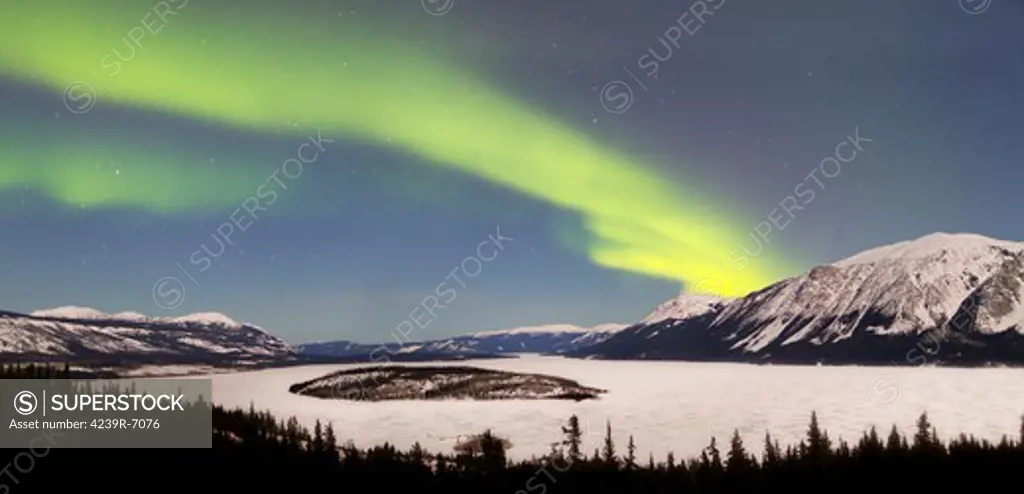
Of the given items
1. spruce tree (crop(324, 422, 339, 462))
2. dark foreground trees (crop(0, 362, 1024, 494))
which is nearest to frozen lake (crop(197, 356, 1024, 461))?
dark foreground trees (crop(0, 362, 1024, 494))

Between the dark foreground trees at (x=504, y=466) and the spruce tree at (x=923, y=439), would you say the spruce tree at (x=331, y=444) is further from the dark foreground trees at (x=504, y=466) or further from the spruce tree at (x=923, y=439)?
the spruce tree at (x=923, y=439)

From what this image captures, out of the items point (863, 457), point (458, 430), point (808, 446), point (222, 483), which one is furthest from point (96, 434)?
point (863, 457)

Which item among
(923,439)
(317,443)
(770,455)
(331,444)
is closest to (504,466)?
(331,444)

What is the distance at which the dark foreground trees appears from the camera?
5228 cm

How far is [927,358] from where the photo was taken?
178 meters

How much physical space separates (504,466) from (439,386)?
1070 inches

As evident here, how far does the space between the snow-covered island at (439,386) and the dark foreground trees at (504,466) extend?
13.0 m

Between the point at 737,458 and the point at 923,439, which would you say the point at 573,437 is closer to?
the point at 737,458

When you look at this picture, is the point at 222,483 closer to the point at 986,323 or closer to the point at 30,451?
the point at 30,451

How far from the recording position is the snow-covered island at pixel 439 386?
3125 inches

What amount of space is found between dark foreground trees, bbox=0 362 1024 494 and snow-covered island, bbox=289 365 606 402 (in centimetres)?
1298

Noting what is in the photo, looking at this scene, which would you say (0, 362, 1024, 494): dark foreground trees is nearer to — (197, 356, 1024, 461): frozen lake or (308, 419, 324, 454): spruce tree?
(308, 419, 324, 454): spruce tree

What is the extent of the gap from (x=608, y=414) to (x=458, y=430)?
16.9 meters

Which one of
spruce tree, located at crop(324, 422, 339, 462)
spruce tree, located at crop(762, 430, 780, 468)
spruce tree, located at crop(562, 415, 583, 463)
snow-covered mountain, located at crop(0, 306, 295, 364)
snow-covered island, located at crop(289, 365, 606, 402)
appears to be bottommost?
spruce tree, located at crop(762, 430, 780, 468)
